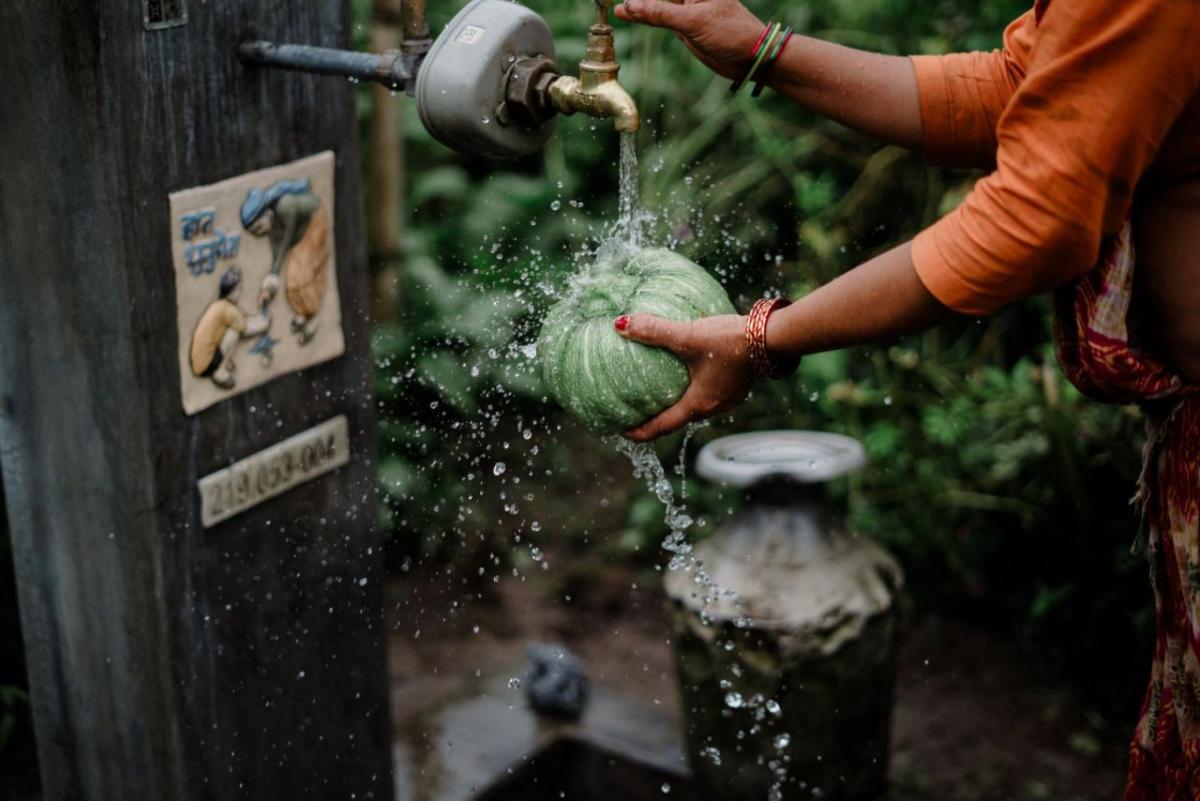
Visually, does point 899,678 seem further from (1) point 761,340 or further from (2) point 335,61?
(2) point 335,61

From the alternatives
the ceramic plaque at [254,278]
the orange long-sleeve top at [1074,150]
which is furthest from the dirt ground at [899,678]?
the orange long-sleeve top at [1074,150]

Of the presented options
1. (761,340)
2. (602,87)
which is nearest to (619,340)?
(761,340)

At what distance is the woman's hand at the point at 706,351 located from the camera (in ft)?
7.11

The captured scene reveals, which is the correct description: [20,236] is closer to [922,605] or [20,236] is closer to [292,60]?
[292,60]

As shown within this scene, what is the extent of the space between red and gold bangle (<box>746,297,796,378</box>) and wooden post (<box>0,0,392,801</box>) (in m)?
1.03

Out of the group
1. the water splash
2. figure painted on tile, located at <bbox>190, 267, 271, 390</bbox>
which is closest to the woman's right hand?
the water splash

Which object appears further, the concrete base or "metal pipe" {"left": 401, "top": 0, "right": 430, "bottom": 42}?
the concrete base

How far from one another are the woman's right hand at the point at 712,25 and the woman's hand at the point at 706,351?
0.45 metres

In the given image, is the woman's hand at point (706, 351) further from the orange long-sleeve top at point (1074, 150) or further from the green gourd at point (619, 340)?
the orange long-sleeve top at point (1074, 150)

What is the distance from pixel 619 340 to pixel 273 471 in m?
0.88

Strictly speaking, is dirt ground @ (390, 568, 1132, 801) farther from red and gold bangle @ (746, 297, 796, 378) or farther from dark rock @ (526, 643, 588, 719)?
red and gold bangle @ (746, 297, 796, 378)

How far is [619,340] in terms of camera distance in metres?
2.25

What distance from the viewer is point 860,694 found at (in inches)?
136

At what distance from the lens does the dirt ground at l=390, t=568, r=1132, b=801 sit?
3975 millimetres
